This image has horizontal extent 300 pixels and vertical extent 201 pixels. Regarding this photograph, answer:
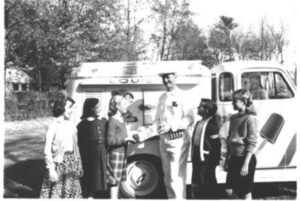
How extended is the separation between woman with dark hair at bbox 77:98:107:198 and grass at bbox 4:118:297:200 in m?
1.90

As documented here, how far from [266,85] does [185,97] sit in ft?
4.73

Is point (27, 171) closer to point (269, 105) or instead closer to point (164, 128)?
point (164, 128)

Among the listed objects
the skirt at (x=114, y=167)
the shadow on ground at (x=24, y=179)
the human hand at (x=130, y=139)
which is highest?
the human hand at (x=130, y=139)

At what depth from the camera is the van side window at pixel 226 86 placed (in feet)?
19.0

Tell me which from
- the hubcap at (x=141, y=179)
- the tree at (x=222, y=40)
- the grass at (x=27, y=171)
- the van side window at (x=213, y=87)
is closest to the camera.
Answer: the hubcap at (x=141, y=179)

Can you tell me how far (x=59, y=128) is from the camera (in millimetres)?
4469

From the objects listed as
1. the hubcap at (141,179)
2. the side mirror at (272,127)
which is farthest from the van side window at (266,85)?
the hubcap at (141,179)

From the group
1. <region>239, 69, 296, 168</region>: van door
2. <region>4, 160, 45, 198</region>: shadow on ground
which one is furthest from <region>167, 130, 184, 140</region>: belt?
<region>4, 160, 45, 198</region>: shadow on ground

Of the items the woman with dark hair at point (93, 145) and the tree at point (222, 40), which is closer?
the woman with dark hair at point (93, 145)

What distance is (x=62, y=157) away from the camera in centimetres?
454

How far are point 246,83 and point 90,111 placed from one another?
9.21 feet

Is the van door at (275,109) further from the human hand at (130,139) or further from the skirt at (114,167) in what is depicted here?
the skirt at (114,167)

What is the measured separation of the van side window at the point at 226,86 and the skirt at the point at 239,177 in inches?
58.8

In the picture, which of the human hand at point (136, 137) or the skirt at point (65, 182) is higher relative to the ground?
the human hand at point (136, 137)
